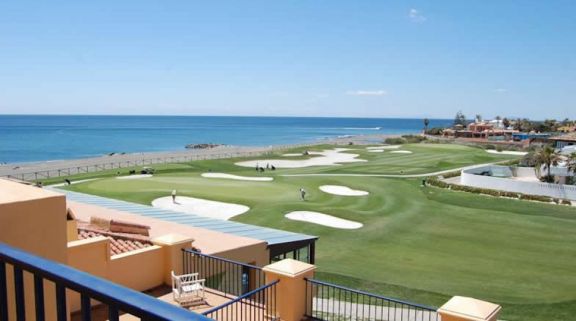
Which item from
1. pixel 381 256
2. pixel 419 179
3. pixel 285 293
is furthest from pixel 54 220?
pixel 419 179

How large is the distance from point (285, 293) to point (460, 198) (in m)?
26.0

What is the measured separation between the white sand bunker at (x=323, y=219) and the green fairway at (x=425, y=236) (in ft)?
1.81

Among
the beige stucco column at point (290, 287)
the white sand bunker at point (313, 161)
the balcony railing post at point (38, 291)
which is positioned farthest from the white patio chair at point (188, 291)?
the white sand bunker at point (313, 161)

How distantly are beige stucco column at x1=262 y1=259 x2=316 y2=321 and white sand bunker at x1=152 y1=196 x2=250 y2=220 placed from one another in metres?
16.1

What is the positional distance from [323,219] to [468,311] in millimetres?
18259

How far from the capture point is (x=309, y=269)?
9.51 meters

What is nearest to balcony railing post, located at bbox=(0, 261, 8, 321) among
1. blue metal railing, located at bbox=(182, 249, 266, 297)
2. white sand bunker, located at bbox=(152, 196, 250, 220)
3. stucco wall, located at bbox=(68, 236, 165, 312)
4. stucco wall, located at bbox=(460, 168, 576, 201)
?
stucco wall, located at bbox=(68, 236, 165, 312)

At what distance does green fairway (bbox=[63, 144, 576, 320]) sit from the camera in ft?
51.8

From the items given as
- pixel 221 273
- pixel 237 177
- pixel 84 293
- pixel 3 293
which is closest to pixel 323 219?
pixel 221 273

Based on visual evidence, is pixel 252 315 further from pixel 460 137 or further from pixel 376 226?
pixel 460 137

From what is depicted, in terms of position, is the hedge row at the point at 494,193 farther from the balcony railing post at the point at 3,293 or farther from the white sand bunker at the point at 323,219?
the balcony railing post at the point at 3,293

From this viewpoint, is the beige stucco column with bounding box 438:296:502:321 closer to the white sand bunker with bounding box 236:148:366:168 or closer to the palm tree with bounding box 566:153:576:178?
the palm tree with bounding box 566:153:576:178

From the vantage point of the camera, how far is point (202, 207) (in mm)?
27609

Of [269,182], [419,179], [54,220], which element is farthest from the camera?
[419,179]
